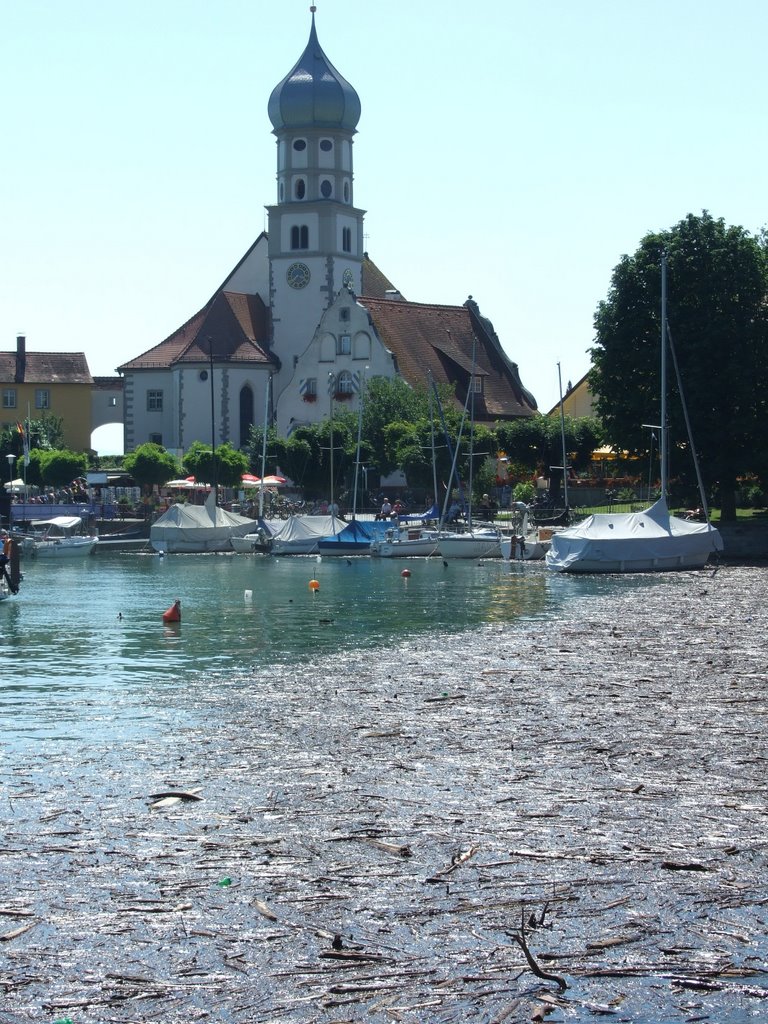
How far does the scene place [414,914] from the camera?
1131cm

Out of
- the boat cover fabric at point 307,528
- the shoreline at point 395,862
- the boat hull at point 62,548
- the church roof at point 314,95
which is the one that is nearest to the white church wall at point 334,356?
the church roof at point 314,95

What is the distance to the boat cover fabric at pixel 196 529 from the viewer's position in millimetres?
86875

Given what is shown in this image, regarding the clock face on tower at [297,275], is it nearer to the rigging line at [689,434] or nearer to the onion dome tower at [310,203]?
the onion dome tower at [310,203]

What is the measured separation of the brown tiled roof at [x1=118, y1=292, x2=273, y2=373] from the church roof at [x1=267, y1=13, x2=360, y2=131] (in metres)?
14.4

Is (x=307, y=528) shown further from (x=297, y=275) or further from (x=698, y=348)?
(x=297, y=275)

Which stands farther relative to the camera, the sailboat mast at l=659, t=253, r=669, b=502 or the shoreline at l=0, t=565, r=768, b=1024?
the sailboat mast at l=659, t=253, r=669, b=502

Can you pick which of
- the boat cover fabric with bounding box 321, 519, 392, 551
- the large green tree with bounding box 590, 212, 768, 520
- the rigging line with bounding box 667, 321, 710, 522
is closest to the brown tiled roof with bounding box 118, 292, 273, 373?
the boat cover fabric with bounding box 321, 519, 392, 551

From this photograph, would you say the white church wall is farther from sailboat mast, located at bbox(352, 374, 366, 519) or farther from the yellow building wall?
the yellow building wall

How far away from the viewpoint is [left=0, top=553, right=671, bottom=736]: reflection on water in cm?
2597

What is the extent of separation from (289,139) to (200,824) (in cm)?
10969

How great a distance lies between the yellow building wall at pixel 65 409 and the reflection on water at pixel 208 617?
58530 millimetres

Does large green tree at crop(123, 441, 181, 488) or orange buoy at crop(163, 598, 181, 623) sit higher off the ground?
large green tree at crop(123, 441, 181, 488)

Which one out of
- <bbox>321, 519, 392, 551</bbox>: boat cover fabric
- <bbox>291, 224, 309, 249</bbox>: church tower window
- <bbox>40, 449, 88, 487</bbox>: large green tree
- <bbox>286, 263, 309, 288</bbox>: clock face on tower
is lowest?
<bbox>321, 519, 392, 551</bbox>: boat cover fabric

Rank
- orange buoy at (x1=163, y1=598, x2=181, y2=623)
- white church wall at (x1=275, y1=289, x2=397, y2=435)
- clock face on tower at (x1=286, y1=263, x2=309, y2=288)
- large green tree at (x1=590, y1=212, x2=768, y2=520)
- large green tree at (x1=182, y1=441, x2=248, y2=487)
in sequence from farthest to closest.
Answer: clock face on tower at (x1=286, y1=263, x2=309, y2=288) → white church wall at (x1=275, y1=289, x2=397, y2=435) → large green tree at (x1=182, y1=441, x2=248, y2=487) → large green tree at (x1=590, y1=212, x2=768, y2=520) → orange buoy at (x1=163, y1=598, x2=181, y2=623)
